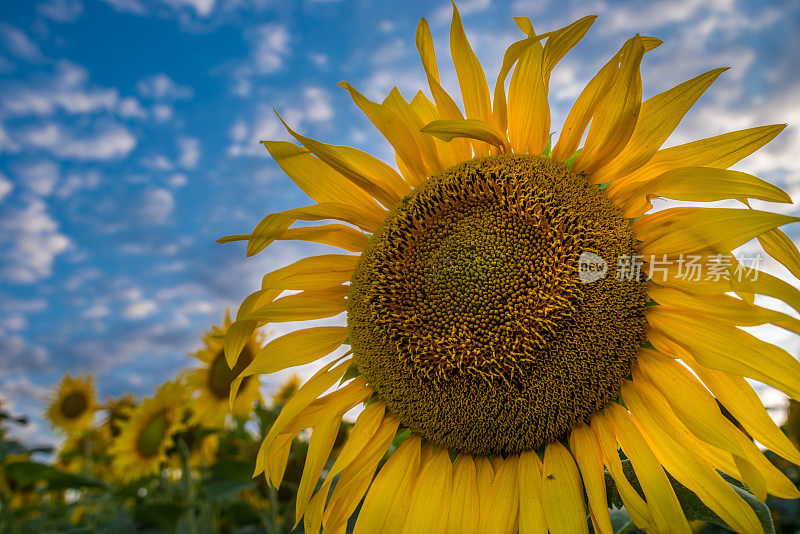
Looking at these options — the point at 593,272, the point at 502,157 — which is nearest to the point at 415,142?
the point at 502,157

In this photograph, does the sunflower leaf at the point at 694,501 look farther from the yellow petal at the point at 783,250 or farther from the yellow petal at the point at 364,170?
the yellow petal at the point at 364,170

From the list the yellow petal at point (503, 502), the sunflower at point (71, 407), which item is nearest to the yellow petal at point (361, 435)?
the yellow petal at point (503, 502)

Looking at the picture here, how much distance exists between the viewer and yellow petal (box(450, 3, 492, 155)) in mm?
2076

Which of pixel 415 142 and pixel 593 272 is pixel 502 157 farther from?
pixel 593 272

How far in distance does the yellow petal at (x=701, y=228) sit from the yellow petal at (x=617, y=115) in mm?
273

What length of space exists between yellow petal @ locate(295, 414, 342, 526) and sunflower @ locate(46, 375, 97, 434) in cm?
711

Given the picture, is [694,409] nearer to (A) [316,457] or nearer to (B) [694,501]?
(B) [694,501]

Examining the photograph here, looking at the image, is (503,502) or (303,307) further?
(303,307)

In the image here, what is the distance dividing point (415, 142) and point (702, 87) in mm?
1024

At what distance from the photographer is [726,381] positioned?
1674 mm

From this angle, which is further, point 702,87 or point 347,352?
point 347,352

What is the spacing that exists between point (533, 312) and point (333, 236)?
3.15 ft

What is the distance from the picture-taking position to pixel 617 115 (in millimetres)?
1832

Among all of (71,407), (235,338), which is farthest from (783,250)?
(71,407)
